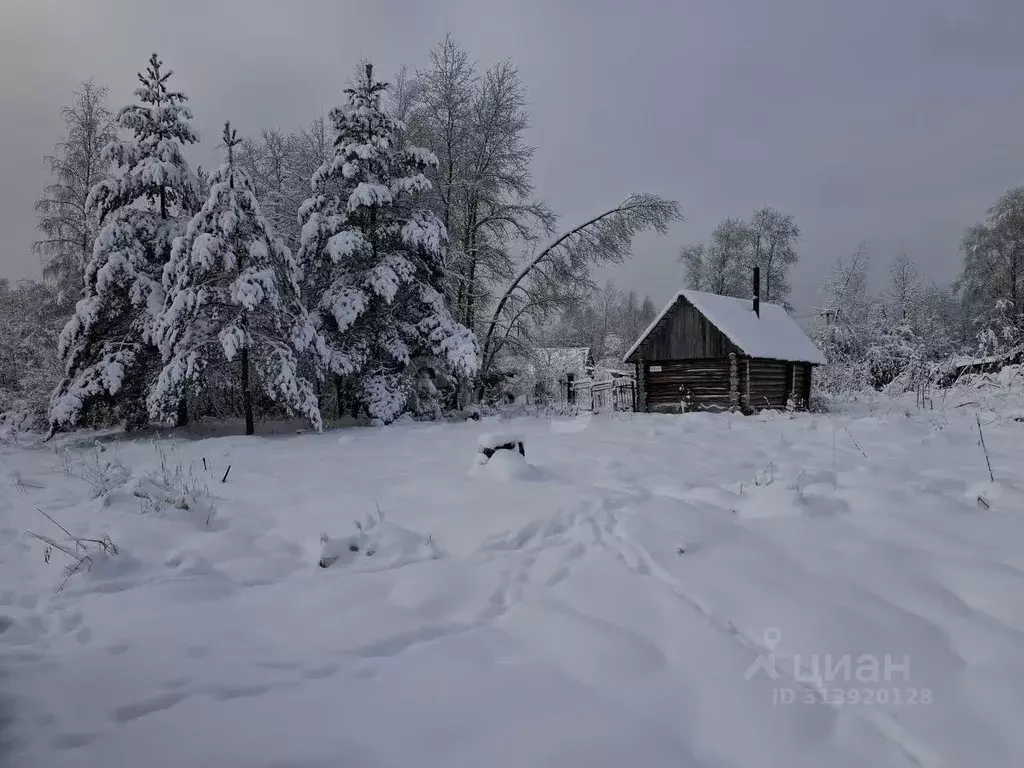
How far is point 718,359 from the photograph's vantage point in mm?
18609

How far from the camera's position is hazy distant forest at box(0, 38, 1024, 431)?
11.5m

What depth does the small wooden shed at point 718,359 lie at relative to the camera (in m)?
18.0

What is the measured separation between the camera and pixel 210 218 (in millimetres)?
11516

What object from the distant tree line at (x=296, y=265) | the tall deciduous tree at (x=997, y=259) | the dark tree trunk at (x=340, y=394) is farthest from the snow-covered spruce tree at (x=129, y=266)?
the tall deciduous tree at (x=997, y=259)

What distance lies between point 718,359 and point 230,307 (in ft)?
51.0

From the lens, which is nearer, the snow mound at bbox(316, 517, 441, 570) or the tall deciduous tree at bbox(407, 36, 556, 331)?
the snow mound at bbox(316, 517, 441, 570)

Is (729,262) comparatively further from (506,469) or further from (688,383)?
(506,469)

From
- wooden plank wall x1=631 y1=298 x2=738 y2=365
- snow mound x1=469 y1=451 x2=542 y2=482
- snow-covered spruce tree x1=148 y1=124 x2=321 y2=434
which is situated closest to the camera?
snow mound x1=469 y1=451 x2=542 y2=482

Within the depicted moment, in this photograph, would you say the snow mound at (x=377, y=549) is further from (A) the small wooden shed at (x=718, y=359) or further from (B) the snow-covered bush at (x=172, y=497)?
(A) the small wooden shed at (x=718, y=359)

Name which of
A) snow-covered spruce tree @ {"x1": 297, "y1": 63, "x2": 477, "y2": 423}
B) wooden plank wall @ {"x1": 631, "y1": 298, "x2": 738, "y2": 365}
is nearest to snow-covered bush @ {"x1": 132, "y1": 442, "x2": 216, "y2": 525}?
snow-covered spruce tree @ {"x1": 297, "y1": 63, "x2": 477, "y2": 423}

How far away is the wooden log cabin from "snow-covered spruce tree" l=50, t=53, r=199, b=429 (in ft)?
50.0

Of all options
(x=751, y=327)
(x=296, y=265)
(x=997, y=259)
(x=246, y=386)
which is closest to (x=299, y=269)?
(x=296, y=265)

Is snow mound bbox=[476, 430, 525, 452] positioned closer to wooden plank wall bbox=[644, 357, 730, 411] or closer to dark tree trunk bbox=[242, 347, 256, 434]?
dark tree trunk bbox=[242, 347, 256, 434]

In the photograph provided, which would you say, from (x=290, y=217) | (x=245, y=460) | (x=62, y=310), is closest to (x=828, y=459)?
(x=245, y=460)
